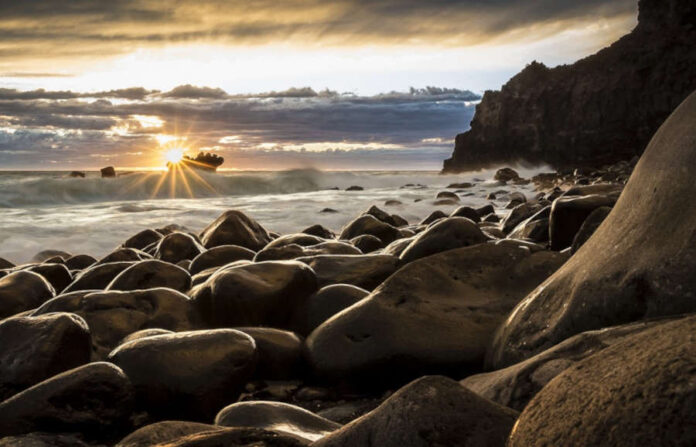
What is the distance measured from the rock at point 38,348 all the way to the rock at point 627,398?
2317 millimetres

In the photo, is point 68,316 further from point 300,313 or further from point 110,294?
point 300,313

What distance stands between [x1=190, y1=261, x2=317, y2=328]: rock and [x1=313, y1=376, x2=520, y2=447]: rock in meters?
2.04

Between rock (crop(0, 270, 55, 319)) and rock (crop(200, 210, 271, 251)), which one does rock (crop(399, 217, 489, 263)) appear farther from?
rock (crop(200, 210, 271, 251))

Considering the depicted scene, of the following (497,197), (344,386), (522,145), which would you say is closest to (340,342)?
(344,386)

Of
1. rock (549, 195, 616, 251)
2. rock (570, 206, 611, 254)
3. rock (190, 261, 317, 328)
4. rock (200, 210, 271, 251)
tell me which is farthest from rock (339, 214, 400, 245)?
rock (570, 206, 611, 254)

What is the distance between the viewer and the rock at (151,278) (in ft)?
14.5

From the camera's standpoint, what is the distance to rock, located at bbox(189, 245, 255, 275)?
5.29 m

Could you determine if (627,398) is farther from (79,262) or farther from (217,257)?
(79,262)

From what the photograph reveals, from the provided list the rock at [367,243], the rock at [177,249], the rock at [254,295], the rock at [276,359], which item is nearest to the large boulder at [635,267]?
the rock at [276,359]

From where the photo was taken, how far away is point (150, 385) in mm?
2824

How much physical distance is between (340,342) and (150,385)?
83 centimetres

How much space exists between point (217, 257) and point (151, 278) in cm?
96

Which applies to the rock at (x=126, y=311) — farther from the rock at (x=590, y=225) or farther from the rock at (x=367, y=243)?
the rock at (x=367, y=243)

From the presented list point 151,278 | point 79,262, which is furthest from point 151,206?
point 151,278
